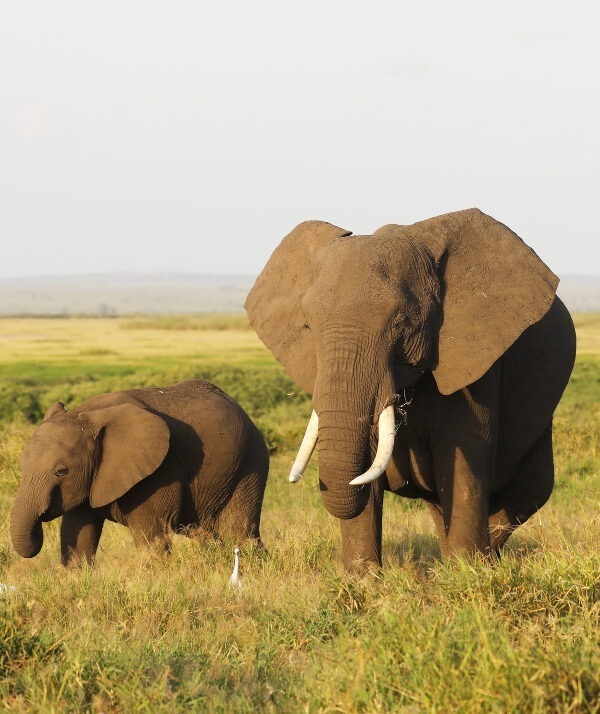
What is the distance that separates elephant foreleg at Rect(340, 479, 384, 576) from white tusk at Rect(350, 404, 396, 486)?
3.36ft

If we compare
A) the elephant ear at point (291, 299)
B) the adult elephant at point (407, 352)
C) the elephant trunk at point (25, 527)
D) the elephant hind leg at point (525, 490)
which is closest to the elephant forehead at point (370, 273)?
the adult elephant at point (407, 352)

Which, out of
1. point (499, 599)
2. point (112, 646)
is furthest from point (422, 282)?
point (112, 646)

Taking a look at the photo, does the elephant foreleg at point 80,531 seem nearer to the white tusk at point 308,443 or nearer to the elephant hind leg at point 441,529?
the elephant hind leg at point 441,529

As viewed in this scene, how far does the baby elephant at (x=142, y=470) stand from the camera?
A: 823cm

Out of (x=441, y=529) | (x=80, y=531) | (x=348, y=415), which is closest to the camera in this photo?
(x=348, y=415)

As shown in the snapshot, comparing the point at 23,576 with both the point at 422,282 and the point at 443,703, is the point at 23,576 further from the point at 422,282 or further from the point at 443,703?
the point at 443,703

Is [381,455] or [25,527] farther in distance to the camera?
[25,527]

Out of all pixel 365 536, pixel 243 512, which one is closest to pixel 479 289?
pixel 365 536

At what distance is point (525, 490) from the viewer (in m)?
8.03

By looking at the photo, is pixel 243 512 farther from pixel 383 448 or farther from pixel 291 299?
pixel 383 448

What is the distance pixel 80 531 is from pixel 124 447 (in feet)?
2.30

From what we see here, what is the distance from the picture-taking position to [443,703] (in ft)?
12.9

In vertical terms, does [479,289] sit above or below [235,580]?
above

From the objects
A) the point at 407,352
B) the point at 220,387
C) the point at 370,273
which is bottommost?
the point at 220,387
